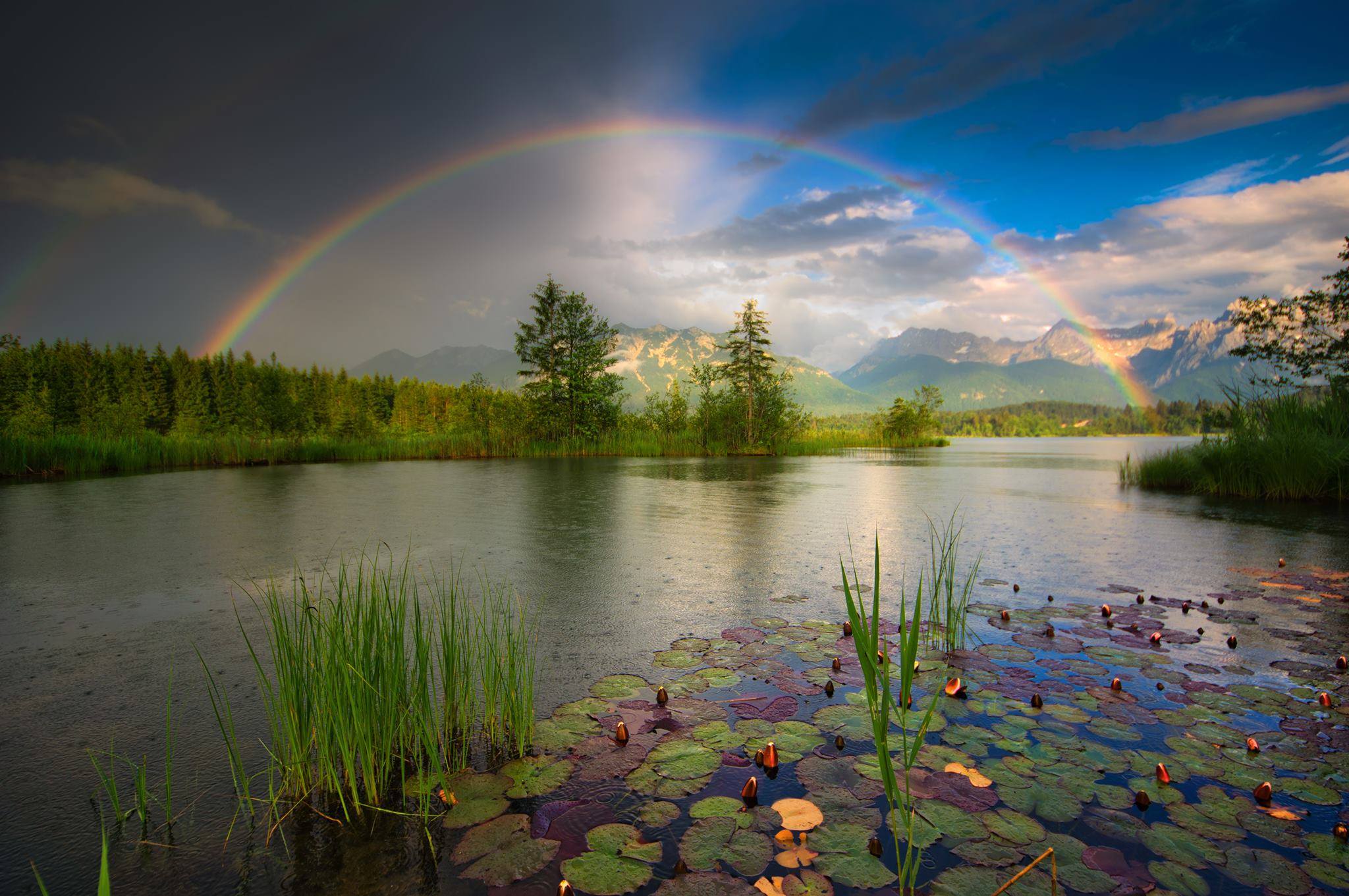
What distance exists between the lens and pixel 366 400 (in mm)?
51375

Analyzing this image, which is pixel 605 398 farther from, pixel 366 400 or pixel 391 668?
pixel 366 400

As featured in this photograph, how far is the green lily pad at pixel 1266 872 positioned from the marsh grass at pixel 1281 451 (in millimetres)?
12220

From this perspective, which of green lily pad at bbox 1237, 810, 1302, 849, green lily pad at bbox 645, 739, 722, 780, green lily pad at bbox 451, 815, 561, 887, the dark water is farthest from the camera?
green lily pad at bbox 645, 739, 722, 780

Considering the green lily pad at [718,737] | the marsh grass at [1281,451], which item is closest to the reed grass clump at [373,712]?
the green lily pad at [718,737]

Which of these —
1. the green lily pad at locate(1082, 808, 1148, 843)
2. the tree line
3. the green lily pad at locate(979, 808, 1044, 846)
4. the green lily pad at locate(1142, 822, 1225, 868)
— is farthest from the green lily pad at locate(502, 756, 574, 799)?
the tree line

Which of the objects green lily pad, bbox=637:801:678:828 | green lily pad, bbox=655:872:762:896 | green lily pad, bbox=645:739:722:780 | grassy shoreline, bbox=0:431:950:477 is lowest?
green lily pad, bbox=637:801:678:828

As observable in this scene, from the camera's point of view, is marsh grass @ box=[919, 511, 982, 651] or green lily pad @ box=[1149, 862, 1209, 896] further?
marsh grass @ box=[919, 511, 982, 651]

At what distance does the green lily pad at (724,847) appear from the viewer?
5.98 ft

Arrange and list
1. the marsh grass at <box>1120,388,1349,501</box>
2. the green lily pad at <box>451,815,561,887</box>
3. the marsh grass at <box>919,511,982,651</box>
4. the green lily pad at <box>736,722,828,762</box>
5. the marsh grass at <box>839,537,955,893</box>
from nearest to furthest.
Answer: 1. the marsh grass at <box>839,537,955,893</box>
2. the green lily pad at <box>451,815,561,887</box>
3. the green lily pad at <box>736,722,828,762</box>
4. the marsh grass at <box>919,511,982,651</box>
5. the marsh grass at <box>1120,388,1349,501</box>

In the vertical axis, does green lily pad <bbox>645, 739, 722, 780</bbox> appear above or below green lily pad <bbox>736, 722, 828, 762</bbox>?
above

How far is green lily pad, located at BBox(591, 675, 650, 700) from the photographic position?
3050mm

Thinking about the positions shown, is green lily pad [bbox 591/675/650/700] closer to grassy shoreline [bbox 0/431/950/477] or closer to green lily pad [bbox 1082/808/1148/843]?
green lily pad [bbox 1082/808/1148/843]

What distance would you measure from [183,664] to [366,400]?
54.1 m

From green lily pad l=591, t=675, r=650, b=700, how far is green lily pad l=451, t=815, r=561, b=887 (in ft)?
3.34
